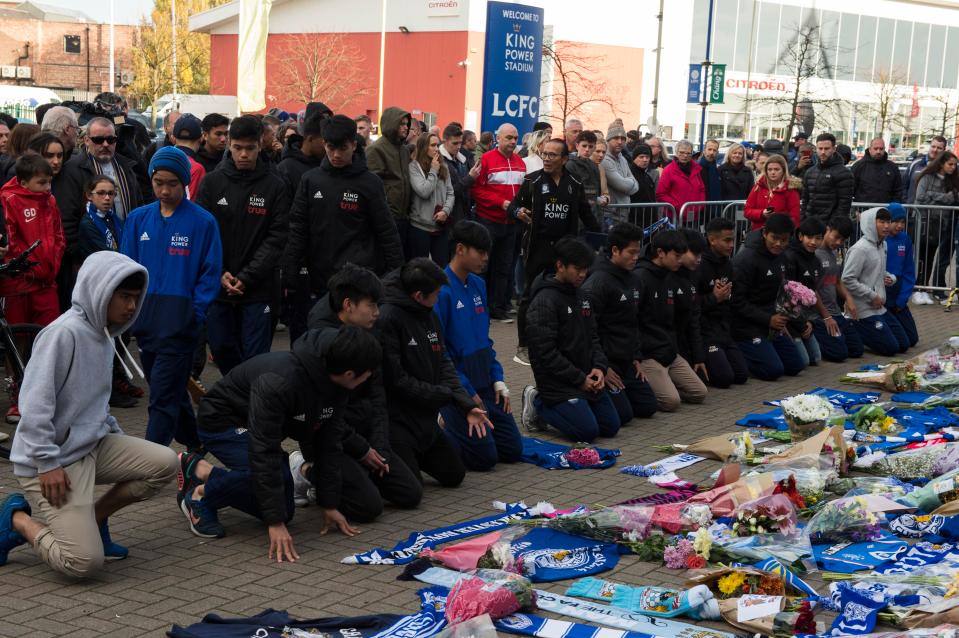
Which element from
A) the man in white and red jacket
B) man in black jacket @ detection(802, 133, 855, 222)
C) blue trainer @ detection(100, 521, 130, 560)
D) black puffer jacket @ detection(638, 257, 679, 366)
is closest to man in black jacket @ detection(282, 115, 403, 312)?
black puffer jacket @ detection(638, 257, 679, 366)

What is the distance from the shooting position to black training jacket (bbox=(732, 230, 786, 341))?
12227 millimetres

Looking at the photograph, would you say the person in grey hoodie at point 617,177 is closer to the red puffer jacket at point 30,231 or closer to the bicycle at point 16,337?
the red puffer jacket at point 30,231

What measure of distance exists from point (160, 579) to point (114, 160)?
4.93 metres

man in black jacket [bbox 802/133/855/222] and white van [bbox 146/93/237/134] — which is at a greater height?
white van [bbox 146/93/237/134]

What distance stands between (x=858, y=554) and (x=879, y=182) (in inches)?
516

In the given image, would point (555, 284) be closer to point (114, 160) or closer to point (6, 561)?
point (114, 160)

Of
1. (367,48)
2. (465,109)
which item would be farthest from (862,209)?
(367,48)

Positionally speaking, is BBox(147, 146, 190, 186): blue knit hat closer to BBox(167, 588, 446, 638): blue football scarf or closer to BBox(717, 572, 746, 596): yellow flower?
BBox(167, 588, 446, 638): blue football scarf

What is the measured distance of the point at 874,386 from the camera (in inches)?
467

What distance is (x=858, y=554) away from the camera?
21.1 feet

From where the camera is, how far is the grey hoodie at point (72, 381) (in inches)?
221

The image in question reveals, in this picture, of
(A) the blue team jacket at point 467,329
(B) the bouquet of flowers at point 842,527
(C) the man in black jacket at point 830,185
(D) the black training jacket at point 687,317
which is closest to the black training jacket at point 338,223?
(A) the blue team jacket at point 467,329

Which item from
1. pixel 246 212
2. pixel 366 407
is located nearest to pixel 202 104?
pixel 246 212

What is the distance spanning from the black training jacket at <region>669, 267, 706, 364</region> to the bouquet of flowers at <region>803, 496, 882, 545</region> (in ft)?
14.2
